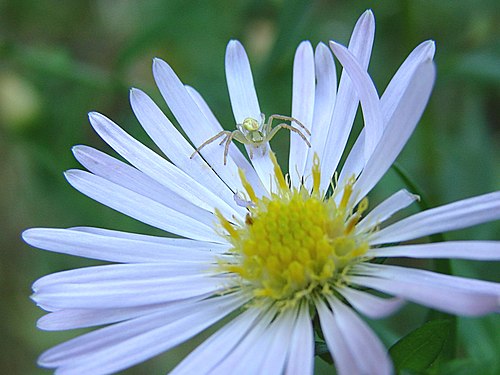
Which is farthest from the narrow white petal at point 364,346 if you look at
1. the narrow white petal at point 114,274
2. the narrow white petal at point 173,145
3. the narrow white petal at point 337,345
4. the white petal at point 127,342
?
the narrow white petal at point 173,145

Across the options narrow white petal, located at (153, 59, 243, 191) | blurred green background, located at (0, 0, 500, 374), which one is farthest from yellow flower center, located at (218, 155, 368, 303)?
blurred green background, located at (0, 0, 500, 374)

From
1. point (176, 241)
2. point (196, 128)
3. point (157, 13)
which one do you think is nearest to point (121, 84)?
point (157, 13)

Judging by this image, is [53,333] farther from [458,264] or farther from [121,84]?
[458,264]

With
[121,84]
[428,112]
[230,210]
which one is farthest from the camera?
[121,84]

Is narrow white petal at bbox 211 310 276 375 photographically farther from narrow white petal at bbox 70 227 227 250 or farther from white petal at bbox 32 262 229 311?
narrow white petal at bbox 70 227 227 250

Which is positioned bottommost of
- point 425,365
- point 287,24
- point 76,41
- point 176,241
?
point 425,365

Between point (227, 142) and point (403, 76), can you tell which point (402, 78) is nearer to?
point (403, 76)
